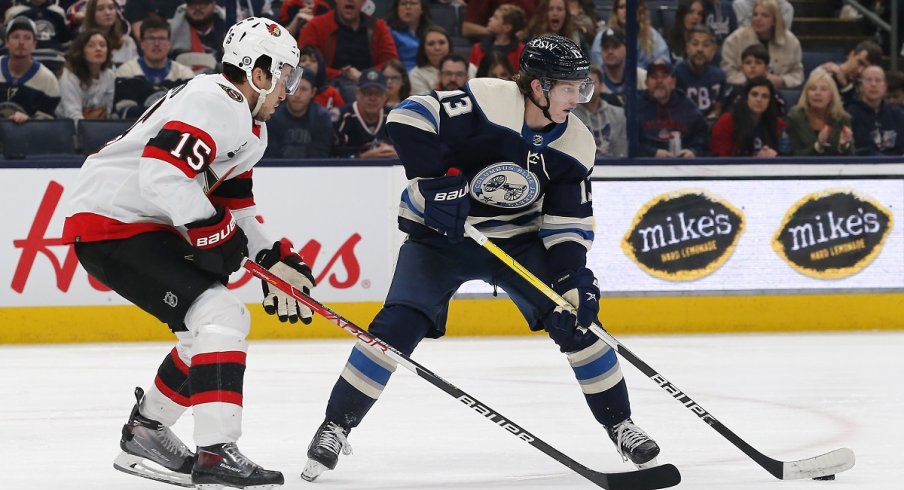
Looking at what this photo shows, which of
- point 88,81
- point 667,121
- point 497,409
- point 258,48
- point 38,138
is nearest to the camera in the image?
point 258,48

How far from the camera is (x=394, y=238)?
656cm

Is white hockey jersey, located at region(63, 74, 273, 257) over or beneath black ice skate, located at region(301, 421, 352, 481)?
over

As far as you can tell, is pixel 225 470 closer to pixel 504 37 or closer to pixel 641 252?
pixel 641 252

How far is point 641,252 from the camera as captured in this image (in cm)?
668

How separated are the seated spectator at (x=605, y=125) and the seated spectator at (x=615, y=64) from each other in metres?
0.10

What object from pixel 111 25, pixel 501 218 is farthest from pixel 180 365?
pixel 111 25

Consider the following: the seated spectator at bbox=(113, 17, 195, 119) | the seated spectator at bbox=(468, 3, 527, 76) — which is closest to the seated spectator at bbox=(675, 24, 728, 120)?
the seated spectator at bbox=(468, 3, 527, 76)

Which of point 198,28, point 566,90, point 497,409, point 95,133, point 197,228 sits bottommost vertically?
point 497,409

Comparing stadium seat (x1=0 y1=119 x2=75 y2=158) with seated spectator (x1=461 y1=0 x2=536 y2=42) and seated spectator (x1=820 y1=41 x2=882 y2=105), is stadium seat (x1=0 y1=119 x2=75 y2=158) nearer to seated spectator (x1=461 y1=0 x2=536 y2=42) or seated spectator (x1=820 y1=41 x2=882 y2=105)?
seated spectator (x1=461 y1=0 x2=536 y2=42)

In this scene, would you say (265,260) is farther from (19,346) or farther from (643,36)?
(643,36)

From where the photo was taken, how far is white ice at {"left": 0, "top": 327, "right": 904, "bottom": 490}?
3.45 metres

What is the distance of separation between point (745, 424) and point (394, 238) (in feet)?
8.68

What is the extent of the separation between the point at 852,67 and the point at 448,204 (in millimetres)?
4616

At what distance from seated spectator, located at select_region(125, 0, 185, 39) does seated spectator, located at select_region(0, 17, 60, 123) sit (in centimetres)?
56
